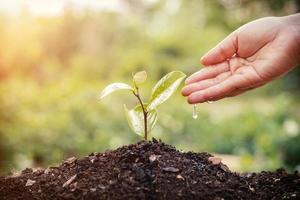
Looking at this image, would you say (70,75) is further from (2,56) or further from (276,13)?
(276,13)

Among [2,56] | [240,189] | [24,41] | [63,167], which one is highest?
[24,41]

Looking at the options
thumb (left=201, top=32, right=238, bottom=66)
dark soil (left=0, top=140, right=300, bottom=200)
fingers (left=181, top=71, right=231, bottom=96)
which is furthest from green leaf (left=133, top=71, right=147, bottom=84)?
thumb (left=201, top=32, right=238, bottom=66)

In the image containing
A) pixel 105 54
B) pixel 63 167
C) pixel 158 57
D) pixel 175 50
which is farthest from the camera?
pixel 175 50

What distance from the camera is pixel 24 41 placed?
Result: 26.2 feet

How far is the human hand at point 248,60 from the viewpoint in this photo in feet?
6.31

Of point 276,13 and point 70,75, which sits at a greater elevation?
point 276,13

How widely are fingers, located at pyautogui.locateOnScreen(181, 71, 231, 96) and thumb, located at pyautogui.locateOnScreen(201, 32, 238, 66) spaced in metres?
0.08

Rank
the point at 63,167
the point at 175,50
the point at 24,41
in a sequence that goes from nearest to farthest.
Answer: the point at 63,167
the point at 24,41
the point at 175,50

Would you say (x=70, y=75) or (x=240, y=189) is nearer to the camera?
(x=240, y=189)

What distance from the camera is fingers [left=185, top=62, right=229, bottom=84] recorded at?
2046mm

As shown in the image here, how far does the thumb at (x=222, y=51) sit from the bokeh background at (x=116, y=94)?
1171 millimetres

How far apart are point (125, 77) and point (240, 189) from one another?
9.15m

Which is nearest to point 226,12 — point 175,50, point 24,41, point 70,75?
point 175,50

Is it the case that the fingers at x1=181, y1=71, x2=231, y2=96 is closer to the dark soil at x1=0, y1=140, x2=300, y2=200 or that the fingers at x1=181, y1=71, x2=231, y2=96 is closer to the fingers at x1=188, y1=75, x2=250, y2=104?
the fingers at x1=188, y1=75, x2=250, y2=104
